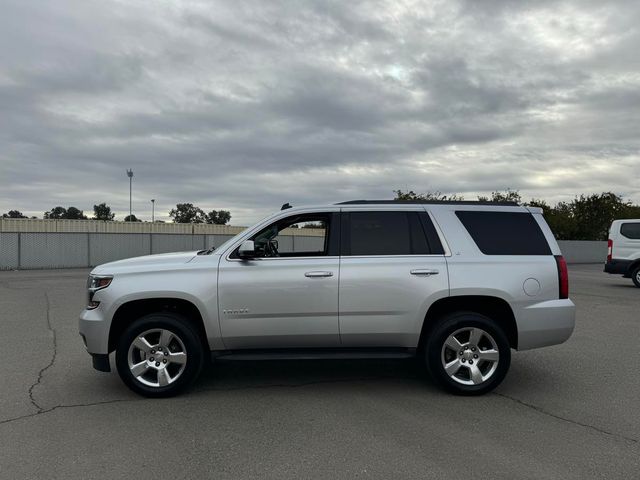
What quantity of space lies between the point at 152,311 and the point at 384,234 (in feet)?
8.06

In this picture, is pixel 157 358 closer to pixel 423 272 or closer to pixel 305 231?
pixel 305 231

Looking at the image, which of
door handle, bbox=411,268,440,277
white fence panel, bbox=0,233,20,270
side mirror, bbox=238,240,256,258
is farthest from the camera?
white fence panel, bbox=0,233,20,270

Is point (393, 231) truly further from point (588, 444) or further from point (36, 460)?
point (36, 460)

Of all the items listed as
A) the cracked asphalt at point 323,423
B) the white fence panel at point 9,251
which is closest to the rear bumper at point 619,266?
the cracked asphalt at point 323,423

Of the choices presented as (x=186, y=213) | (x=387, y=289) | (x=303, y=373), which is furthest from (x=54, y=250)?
(x=186, y=213)

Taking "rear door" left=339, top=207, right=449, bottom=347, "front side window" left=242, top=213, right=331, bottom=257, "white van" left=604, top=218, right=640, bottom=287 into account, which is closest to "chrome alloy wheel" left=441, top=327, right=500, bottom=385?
"rear door" left=339, top=207, right=449, bottom=347

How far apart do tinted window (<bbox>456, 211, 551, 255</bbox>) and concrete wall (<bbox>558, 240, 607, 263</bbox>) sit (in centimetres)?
3622

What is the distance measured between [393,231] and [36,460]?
3.57m

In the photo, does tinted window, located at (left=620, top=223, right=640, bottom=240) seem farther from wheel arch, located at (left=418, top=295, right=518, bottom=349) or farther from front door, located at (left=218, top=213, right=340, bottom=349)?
front door, located at (left=218, top=213, right=340, bottom=349)

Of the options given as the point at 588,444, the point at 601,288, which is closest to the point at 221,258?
the point at 588,444

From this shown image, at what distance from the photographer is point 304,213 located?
17.9 ft

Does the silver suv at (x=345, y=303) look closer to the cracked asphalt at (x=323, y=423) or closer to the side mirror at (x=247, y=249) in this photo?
the side mirror at (x=247, y=249)

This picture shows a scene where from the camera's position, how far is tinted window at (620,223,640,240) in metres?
16.2

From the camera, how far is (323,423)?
14.5 feet
